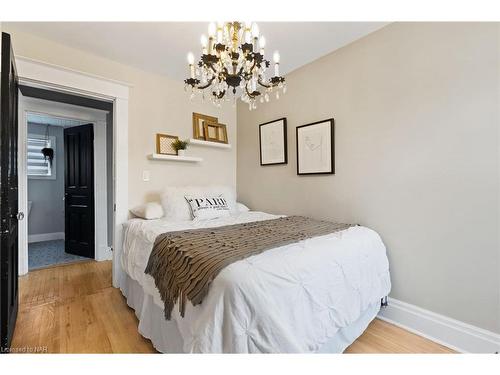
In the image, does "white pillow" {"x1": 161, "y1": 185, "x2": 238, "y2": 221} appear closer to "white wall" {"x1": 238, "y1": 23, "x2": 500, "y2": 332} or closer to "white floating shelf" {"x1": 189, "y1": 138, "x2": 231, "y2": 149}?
"white floating shelf" {"x1": 189, "y1": 138, "x2": 231, "y2": 149}

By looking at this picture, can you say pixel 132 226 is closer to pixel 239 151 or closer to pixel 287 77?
pixel 239 151

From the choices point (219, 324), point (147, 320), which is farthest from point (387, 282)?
point (147, 320)

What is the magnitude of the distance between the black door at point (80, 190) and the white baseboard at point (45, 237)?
4.46ft

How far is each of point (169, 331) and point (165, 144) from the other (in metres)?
2.09

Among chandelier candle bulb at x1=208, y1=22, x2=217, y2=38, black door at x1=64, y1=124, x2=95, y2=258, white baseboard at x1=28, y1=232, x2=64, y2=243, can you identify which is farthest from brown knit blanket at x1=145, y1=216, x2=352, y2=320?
white baseboard at x1=28, y1=232, x2=64, y2=243

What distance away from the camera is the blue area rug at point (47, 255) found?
131 inches

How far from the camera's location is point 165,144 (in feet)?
9.51

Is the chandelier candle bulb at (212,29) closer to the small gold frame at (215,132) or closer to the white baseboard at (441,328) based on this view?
the small gold frame at (215,132)

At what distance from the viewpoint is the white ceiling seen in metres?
2.01

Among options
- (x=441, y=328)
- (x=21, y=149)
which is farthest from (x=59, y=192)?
(x=441, y=328)

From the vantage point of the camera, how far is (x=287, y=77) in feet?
9.40

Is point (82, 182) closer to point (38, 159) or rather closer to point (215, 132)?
point (38, 159)

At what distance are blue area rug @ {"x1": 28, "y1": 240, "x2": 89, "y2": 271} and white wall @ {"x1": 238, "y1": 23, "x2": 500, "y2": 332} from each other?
3.69 meters

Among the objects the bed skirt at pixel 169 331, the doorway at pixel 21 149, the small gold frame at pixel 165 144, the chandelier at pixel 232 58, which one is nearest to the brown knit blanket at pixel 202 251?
the bed skirt at pixel 169 331
